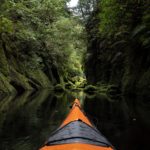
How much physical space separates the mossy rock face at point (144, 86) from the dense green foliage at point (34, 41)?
10990 mm

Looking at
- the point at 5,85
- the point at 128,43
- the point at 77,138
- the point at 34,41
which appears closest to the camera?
the point at 77,138

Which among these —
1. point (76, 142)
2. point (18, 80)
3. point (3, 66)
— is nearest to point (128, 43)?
point (3, 66)

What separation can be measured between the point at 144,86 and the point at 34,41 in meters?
18.8

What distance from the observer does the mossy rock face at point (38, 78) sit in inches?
1468

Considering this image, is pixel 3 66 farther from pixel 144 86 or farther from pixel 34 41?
pixel 144 86

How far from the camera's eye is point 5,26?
80.7ft

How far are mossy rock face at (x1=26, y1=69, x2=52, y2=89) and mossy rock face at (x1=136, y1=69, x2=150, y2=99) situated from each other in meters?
18.1

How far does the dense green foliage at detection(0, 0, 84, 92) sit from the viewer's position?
28.2m

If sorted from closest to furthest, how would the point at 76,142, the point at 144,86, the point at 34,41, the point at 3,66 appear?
the point at 76,142
the point at 144,86
the point at 3,66
the point at 34,41

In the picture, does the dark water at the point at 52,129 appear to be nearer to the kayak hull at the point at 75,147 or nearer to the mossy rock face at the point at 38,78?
the kayak hull at the point at 75,147

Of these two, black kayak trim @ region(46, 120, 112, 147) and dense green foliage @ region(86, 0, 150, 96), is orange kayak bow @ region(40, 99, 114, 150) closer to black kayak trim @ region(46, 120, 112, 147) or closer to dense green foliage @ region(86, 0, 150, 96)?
black kayak trim @ region(46, 120, 112, 147)

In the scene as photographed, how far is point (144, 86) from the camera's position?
821 inches

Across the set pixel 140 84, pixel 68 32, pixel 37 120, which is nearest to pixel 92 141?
pixel 37 120

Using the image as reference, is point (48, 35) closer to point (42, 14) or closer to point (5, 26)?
point (42, 14)
